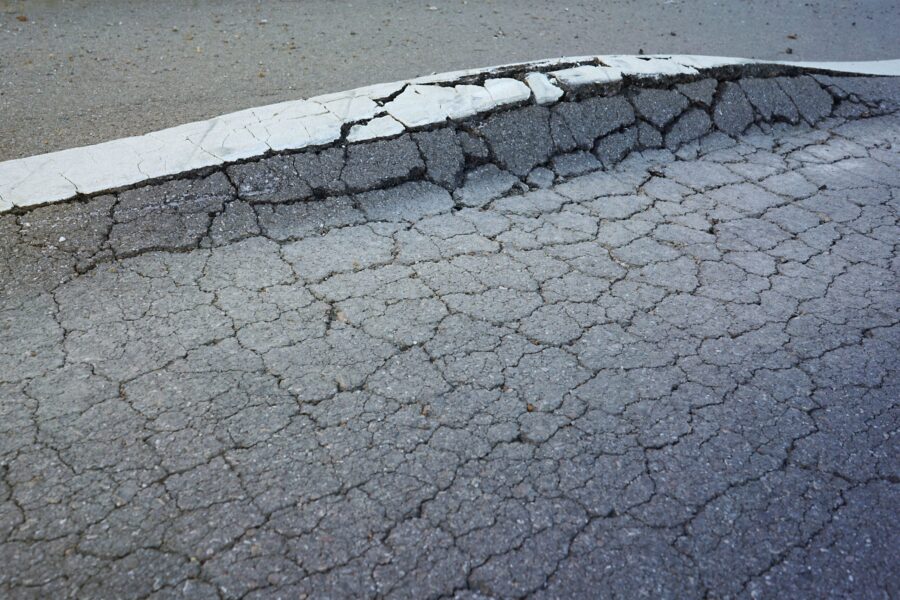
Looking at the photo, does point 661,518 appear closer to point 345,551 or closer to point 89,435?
point 345,551

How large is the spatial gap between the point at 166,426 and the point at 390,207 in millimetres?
1719

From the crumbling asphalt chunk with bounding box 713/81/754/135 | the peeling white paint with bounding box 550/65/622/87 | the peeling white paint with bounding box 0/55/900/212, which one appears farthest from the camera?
the crumbling asphalt chunk with bounding box 713/81/754/135

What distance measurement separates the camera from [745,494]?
2.25m

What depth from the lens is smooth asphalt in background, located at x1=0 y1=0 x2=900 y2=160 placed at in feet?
14.8

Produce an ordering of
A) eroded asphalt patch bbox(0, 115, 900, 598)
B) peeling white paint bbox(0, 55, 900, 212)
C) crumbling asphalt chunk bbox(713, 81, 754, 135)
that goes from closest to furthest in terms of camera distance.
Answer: eroded asphalt patch bbox(0, 115, 900, 598)
peeling white paint bbox(0, 55, 900, 212)
crumbling asphalt chunk bbox(713, 81, 754, 135)

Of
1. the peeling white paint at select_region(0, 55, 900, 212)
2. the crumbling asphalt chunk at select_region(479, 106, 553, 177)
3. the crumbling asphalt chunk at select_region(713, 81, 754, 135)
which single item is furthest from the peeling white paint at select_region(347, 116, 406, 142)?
the crumbling asphalt chunk at select_region(713, 81, 754, 135)

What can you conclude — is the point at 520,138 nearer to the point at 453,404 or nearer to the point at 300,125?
the point at 300,125

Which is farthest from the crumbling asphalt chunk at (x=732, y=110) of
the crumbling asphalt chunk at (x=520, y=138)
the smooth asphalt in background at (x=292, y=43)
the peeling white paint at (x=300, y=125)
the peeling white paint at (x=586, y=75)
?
the smooth asphalt in background at (x=292, y=43)

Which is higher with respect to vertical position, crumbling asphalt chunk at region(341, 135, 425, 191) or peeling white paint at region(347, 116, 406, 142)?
peeling white paint at region(347, 116, 406, 142)

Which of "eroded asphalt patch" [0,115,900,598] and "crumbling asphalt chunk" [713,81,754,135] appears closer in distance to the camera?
"eroded asphalt patch" [0,115,900,598]

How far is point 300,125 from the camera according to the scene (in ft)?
12.9

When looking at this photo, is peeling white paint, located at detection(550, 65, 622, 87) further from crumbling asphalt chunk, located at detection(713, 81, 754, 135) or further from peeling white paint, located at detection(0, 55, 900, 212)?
crumbling asphalt chunk, located at detection(713, 81, 754, 135)

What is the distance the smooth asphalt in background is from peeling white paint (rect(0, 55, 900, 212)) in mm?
405

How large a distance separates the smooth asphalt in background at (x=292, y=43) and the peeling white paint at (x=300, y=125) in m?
0.41
